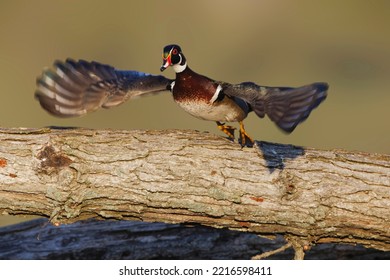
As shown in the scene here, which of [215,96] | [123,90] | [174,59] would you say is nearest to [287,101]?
[215,96]

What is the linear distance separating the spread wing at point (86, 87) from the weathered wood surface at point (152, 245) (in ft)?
3.23

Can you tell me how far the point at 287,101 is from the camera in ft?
16.4

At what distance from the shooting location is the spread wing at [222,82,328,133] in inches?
192

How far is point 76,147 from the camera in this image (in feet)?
17.1

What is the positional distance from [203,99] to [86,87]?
792mm

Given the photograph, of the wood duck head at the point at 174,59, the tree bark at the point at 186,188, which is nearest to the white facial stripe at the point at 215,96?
the wood duck head at the point at 174,59

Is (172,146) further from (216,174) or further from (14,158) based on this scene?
(14,158)

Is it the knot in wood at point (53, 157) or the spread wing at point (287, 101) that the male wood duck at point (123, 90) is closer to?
the spread wing at point (287, 101)

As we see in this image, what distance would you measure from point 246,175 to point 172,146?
1.64 feet

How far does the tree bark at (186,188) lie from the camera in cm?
515

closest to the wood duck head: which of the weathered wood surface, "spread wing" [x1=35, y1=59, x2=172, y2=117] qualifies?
"spread wing" [x1=35, y1=59, x2=172, y2=117]

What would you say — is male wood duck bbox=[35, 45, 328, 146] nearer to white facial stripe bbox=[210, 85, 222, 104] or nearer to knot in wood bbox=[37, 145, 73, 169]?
white facial stripe bbox=[210, 85, 222, 104]

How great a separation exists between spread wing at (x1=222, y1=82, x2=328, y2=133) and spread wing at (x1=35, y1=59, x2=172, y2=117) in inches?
32.2

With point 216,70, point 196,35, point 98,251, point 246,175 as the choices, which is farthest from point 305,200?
point 196,35
